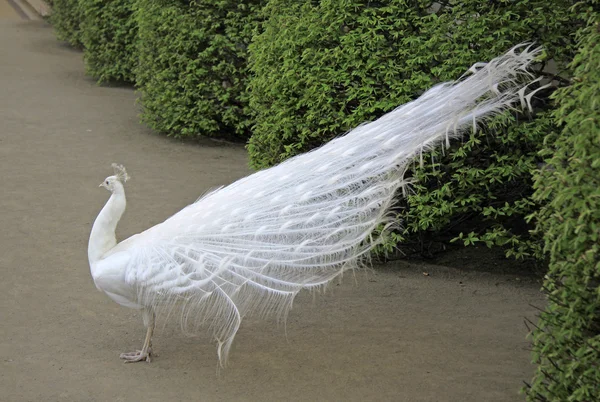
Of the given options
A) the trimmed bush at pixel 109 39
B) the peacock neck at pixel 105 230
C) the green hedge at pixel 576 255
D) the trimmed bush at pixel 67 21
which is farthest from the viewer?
the trimmed bush at pixel 67 21

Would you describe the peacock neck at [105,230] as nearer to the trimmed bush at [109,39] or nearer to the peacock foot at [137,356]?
the peacock foot at [137,356]

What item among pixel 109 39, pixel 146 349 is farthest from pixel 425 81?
pixel 109 39

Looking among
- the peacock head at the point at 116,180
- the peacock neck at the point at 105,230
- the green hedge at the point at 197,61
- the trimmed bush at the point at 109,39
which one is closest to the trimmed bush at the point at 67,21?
the trimmed bush at the point at 109,39

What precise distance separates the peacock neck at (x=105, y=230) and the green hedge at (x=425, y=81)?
2.17 m

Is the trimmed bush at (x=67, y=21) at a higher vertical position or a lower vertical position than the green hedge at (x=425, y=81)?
lower

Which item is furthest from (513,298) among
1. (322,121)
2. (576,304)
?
(576,304)

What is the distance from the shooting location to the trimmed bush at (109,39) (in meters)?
12.8

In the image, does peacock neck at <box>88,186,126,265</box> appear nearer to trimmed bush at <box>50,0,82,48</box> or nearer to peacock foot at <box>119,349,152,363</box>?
peacock foot at <box>119,349,152,363</box>

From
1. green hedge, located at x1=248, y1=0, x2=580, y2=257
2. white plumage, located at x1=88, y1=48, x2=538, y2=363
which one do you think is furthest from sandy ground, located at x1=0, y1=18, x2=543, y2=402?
green hedge, located at x1=248, y1=0, x2=580, y2=257

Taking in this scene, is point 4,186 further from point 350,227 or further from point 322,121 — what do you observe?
Answer: point 350,227

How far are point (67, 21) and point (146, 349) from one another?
12950mm

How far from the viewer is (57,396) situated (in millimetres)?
4711

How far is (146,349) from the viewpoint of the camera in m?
5.14

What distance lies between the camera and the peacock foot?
5137 mm
